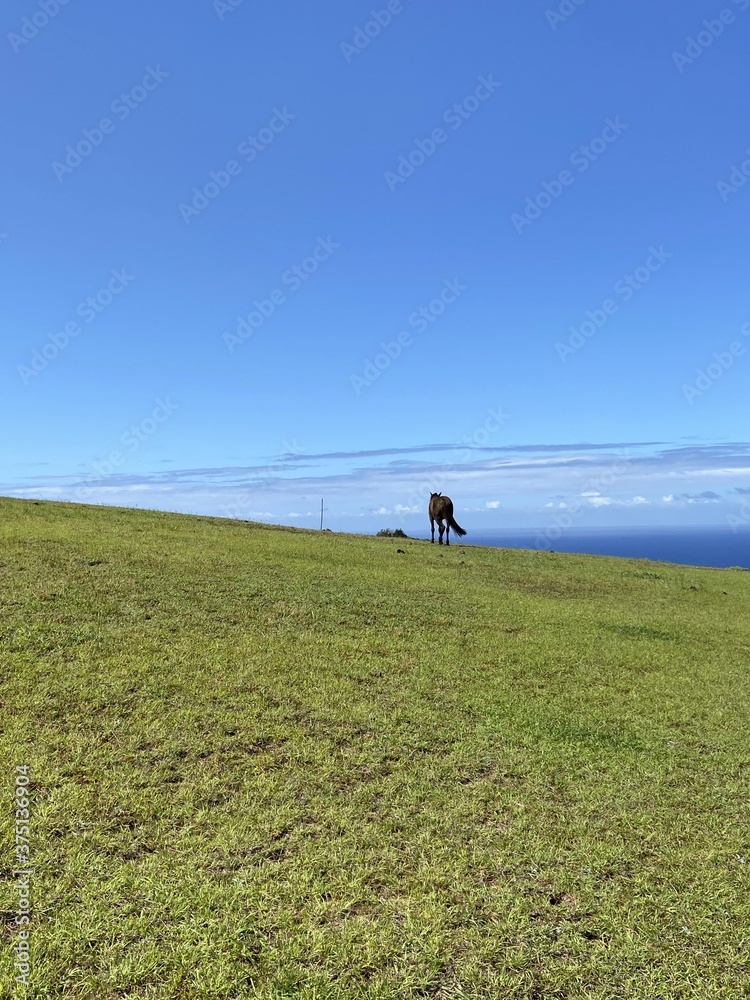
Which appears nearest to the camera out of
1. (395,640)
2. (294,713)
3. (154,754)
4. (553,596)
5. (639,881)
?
(639,881)

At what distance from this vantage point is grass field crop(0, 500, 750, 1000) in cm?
444

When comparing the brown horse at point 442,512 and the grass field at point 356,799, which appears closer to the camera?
the grass field at point 356,799

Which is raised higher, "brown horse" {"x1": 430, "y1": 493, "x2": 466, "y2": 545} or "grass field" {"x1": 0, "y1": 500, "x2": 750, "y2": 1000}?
"brown horse" {"x1": 430, "y1": 493, "x2": 466, "y2": 545}

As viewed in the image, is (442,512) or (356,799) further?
(442,512)

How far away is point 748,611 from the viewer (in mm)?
20078

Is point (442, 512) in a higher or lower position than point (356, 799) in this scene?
higher

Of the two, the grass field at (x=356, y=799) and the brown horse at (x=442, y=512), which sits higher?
the brown horse at (x=442, y=512)

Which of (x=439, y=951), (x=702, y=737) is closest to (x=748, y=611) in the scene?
(x=702, y=737)

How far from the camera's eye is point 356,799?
6430 millimetres

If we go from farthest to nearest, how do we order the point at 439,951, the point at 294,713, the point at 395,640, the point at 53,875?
the point at 395,640 < the point at 294,713 < the point at 53,875 < the point at 439,951

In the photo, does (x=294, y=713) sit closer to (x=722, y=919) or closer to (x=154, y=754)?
(x=154, y=754)

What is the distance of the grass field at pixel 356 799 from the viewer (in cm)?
444

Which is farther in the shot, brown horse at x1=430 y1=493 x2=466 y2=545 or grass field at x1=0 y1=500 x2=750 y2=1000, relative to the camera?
brown horse at x1=430 y1=493 x2=466 y2=545

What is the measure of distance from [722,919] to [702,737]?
4310mm
